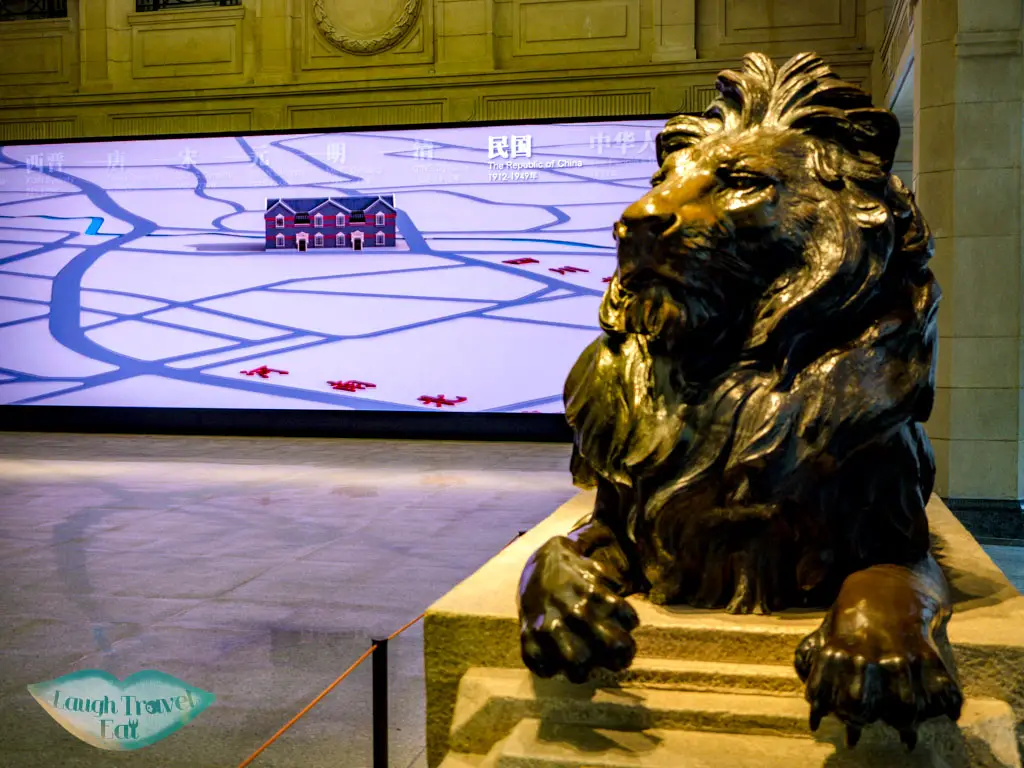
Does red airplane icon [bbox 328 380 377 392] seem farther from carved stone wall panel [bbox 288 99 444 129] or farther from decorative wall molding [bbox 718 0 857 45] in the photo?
decorative wall molding [bbox 718 0 857 45]

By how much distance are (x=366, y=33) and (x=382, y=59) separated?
371 mm

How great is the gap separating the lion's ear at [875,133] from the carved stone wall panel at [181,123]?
1180 centimetres

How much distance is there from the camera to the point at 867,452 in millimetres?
1932

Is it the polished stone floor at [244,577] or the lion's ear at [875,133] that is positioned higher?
the lion's ear at [875,133]

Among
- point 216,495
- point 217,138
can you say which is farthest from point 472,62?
point 216,495

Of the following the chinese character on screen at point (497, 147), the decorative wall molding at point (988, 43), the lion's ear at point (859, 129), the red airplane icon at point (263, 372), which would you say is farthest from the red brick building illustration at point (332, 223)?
the lion's ear at point (859, 129)

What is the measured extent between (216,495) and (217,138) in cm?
632

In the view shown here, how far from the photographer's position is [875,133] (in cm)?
206

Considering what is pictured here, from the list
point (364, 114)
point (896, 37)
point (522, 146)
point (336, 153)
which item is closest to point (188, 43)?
point (336, 153)

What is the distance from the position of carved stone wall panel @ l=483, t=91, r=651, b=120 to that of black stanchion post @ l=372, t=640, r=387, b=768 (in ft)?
33.3

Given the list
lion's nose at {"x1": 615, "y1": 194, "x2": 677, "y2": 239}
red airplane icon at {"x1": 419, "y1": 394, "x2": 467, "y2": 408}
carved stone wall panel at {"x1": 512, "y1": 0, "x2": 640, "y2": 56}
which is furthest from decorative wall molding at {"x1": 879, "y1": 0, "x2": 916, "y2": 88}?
lion's nose at {"x1": 615, "y1": 194, "x2": 677, "y2": 239}

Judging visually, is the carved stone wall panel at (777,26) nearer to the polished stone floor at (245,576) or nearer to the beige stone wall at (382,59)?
the beige stone wall at (382,59)

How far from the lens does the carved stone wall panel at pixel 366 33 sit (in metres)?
12.4

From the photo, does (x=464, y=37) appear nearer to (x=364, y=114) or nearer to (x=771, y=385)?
(x=364, y=114)
